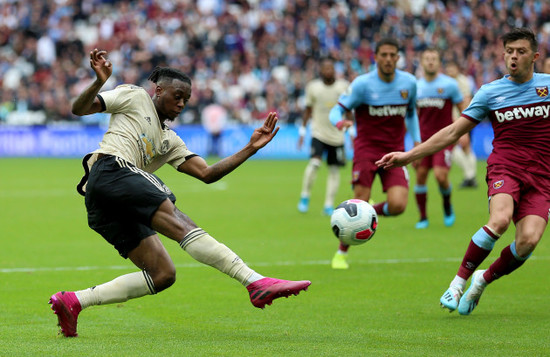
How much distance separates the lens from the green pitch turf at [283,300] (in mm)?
6180

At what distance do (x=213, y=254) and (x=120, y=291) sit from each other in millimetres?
817

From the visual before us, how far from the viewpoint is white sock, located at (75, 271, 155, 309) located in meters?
6.45

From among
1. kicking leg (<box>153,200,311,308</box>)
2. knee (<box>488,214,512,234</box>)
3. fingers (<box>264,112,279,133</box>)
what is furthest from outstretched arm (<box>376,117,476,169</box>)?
kicking leg (<box>153,200,311,308</box>)

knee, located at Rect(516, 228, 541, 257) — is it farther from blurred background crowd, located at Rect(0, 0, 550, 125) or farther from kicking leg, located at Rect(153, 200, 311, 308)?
blurred background crowd, located at Rect(0, 0, 550, 125)

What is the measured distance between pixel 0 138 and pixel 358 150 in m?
23.7

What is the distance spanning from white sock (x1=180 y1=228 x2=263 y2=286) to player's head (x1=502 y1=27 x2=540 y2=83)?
2.73m

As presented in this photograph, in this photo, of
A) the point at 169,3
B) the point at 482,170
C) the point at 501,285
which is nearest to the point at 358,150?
the point at 501,285

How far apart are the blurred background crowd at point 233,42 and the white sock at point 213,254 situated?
2365 cm

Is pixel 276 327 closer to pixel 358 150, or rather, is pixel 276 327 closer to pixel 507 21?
pixel 358 150

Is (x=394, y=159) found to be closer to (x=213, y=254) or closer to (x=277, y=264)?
(x=213, y=254)

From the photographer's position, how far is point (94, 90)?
605 cm

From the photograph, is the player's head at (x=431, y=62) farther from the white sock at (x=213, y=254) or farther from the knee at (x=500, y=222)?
the white sock at (x=213, y=254)

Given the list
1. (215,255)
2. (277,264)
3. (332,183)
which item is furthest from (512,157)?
(332,183)

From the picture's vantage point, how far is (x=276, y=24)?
3425 cm
